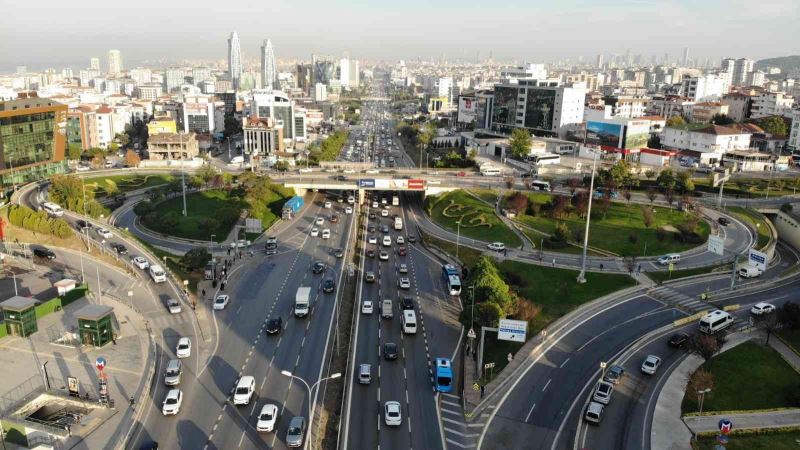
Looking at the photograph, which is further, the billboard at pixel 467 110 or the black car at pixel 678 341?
the billboard at pixel 467 110

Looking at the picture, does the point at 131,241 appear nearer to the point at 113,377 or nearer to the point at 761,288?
the point at 113,377

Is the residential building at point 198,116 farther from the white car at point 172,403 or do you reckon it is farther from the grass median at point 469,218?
the white car at point 172,403

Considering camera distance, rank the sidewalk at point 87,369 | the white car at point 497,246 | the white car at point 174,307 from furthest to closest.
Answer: the white car at point 497,246 → the white car at point 174,307 → the sidewalk at point 87,369

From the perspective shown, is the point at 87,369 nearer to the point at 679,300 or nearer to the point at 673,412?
the point at 673,412

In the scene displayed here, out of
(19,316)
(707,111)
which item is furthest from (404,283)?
(707,111)

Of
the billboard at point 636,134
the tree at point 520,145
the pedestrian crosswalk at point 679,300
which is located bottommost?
the pedestrian crosswalk at point 679,300

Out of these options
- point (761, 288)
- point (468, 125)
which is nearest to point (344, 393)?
point (761, 288)

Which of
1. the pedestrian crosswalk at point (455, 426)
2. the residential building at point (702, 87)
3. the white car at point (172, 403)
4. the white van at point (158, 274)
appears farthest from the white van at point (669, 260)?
the residential building at point (702, 87)

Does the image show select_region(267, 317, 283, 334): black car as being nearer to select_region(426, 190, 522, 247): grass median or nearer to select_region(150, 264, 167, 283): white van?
select_region(150, 264, 167, 283): white van
